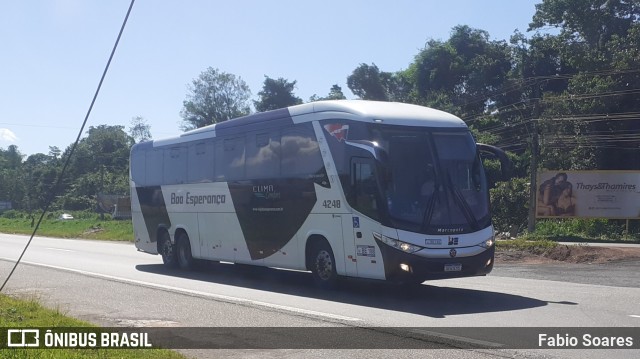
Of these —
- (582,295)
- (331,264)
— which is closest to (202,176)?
(331,264)

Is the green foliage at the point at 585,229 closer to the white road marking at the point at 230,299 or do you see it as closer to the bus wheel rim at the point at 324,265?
the bus wheel rim at the point at 324,265

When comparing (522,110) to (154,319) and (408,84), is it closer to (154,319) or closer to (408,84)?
(408,84)

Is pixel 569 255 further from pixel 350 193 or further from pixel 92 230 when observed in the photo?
pixel 92 230

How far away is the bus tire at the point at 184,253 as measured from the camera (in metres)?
19.9

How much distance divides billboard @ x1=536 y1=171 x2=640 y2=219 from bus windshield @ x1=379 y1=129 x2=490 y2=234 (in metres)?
24.1

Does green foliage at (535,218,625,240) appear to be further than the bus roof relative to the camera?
Yes

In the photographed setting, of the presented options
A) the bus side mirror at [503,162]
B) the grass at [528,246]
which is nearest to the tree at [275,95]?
the grass at [528,246]

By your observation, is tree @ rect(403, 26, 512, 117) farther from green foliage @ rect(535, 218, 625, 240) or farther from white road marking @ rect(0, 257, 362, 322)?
white road marking @ rect(0, 257, 362, 322)

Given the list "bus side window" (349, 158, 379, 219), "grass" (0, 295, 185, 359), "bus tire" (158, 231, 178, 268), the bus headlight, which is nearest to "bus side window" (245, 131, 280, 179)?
"bus side window" (349, 158, 379, 219)

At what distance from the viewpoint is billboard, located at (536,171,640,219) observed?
3641 cm

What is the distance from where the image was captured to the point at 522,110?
171ft

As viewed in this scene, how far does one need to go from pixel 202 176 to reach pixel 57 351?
35.7ft

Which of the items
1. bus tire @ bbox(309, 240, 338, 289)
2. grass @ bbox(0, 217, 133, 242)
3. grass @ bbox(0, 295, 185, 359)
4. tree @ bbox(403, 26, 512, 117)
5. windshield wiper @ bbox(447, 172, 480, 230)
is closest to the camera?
grass @ bbox(0, 295, 185, 359)

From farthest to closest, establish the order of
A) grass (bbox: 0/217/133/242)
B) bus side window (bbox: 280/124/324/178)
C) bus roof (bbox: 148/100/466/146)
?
A: 1. grass (bbox: 0/217/133/242)
2. bus side window (bbox: 280/124/324/178)
3. bus roof (bbox: 148/100/466/146)
